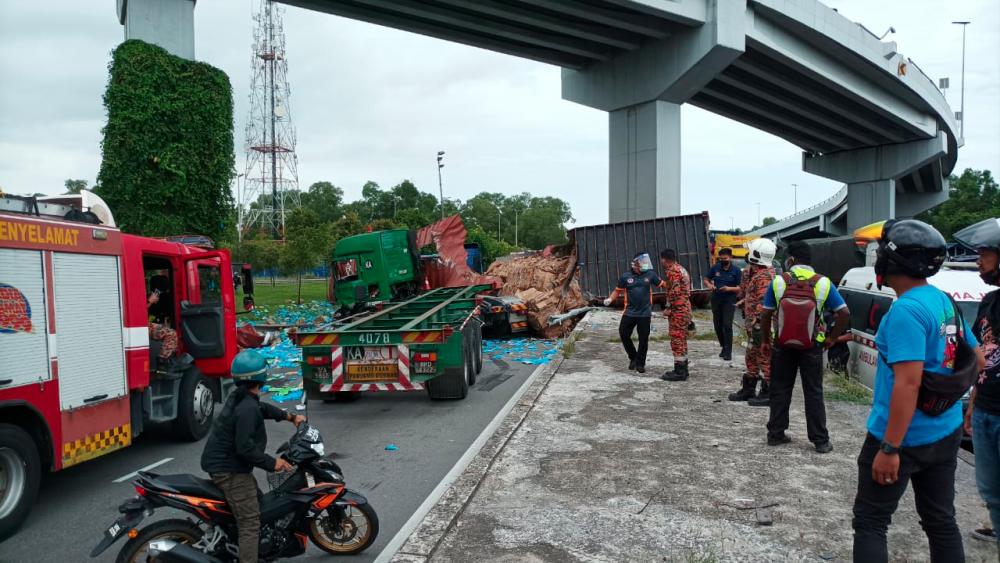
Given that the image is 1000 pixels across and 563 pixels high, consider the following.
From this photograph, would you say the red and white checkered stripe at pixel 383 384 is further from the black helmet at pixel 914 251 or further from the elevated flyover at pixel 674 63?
the elevated flyover at pixel 674 63

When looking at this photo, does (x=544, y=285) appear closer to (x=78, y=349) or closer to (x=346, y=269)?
(x=346, y=269)

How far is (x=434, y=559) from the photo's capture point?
3.89m

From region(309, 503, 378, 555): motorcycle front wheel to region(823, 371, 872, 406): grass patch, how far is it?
20.0 feet

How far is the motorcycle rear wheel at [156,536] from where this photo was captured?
359 centimetres

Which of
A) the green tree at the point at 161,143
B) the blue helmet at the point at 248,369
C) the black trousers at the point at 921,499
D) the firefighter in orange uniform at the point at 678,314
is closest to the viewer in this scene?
the black trousers at the point at 921,499

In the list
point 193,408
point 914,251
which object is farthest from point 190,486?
point 914,251

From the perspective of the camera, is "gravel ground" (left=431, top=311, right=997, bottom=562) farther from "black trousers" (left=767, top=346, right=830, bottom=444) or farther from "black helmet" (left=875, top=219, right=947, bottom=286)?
→ "black helmet" (left=875, top=219, right=947, bottom=286)

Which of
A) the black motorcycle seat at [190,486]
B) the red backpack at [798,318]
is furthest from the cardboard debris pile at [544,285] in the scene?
the black motorcycle seat at [190,486]

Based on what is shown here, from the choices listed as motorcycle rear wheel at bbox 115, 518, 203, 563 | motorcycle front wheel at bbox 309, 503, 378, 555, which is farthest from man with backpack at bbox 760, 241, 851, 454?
motorcycle rear wheel at bbox 115, 518, 203, 563

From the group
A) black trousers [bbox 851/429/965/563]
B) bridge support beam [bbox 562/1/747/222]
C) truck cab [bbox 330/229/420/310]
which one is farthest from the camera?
bridge support beam [bbox 562/1/747/222]

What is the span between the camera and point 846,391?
8.05m

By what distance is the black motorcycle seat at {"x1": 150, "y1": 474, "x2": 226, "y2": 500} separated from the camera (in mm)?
3732

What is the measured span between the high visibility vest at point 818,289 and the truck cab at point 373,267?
10073 mm

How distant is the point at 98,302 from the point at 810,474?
20.2 ft
